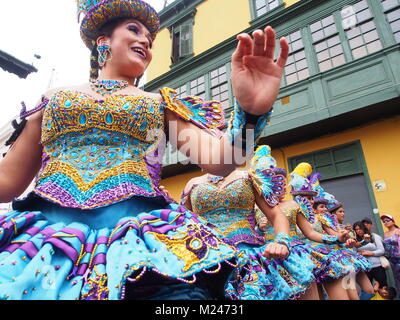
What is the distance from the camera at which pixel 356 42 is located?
823cm

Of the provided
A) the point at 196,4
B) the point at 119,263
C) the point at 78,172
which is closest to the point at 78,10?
the point at 78,172

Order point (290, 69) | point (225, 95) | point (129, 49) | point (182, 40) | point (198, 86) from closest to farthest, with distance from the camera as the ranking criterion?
point (129, 49) → point (290, 69) → point (225, 95) → point (198, 86) → point (182, 40)

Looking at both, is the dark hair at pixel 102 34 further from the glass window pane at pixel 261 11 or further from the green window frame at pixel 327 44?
the glass window pane at pixel 261 11

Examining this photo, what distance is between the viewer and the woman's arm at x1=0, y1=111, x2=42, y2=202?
1481mm

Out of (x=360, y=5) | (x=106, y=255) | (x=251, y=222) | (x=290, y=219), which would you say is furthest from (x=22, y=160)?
(x=360, y=5)

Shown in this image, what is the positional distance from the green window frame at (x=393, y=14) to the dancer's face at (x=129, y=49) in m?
8.30

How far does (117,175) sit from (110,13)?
3.32 feet

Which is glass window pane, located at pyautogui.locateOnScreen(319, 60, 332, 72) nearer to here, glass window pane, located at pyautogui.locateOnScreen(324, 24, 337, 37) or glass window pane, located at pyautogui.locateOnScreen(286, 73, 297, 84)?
glass window pane, located at pyautogui.locateOnScreen(286, 73, 297, 84)

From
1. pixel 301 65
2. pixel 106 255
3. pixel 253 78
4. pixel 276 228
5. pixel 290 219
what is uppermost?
pixel 301 65

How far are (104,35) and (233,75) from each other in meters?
0.96

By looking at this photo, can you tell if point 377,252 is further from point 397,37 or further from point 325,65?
point 397,37

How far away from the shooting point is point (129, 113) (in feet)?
4.43

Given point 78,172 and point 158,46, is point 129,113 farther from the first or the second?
point 158,46

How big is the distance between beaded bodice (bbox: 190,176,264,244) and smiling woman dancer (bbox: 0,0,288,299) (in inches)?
56.6
